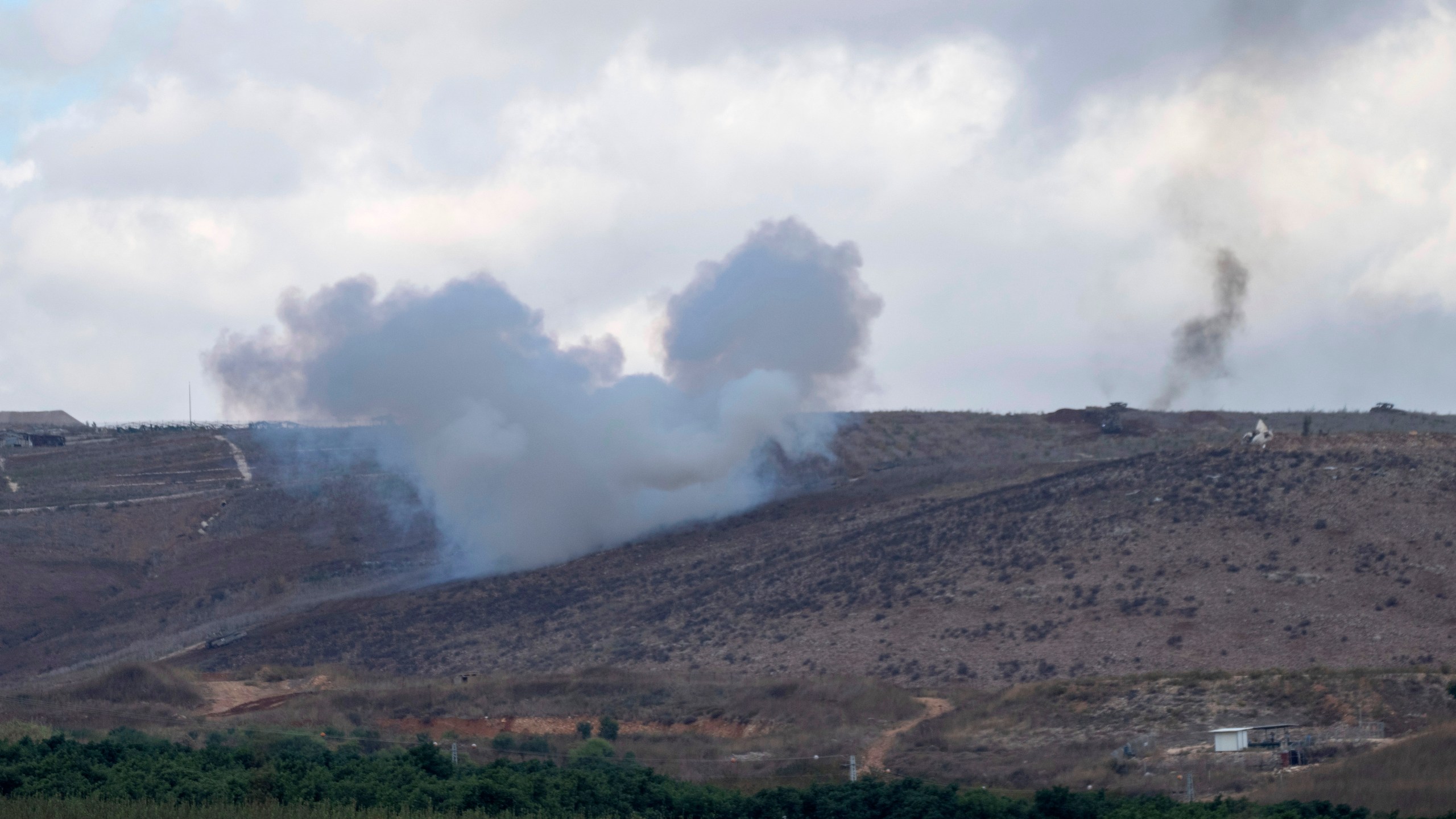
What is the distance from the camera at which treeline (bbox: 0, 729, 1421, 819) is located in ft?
85.1

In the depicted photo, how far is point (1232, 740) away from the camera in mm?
33156

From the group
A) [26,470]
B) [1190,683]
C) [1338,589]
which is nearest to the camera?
[1190,683]

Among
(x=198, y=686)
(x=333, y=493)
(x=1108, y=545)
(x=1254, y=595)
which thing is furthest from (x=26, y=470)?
(x=1254, y=595)

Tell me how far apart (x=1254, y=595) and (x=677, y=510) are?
34.9m

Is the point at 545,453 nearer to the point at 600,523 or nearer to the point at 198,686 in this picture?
the point at 600,523

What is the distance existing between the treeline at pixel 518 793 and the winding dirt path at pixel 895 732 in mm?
5034

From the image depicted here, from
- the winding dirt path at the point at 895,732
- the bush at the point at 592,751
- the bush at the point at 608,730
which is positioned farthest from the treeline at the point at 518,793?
the bush at the point at 608,730

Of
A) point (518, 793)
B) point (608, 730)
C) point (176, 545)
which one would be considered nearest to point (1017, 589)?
point (608, 730)

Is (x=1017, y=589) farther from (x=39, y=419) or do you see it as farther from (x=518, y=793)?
(x=39, y=419)

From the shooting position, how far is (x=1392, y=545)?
165ft

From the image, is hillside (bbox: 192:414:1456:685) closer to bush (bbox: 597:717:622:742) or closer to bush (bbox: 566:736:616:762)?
bush (bbox: 597:717:622:742)

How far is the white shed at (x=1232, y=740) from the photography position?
108 feet

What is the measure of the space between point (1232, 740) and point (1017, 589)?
66.4 feet

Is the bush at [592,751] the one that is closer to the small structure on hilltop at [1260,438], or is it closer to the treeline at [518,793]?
the treeline at [518,793]
